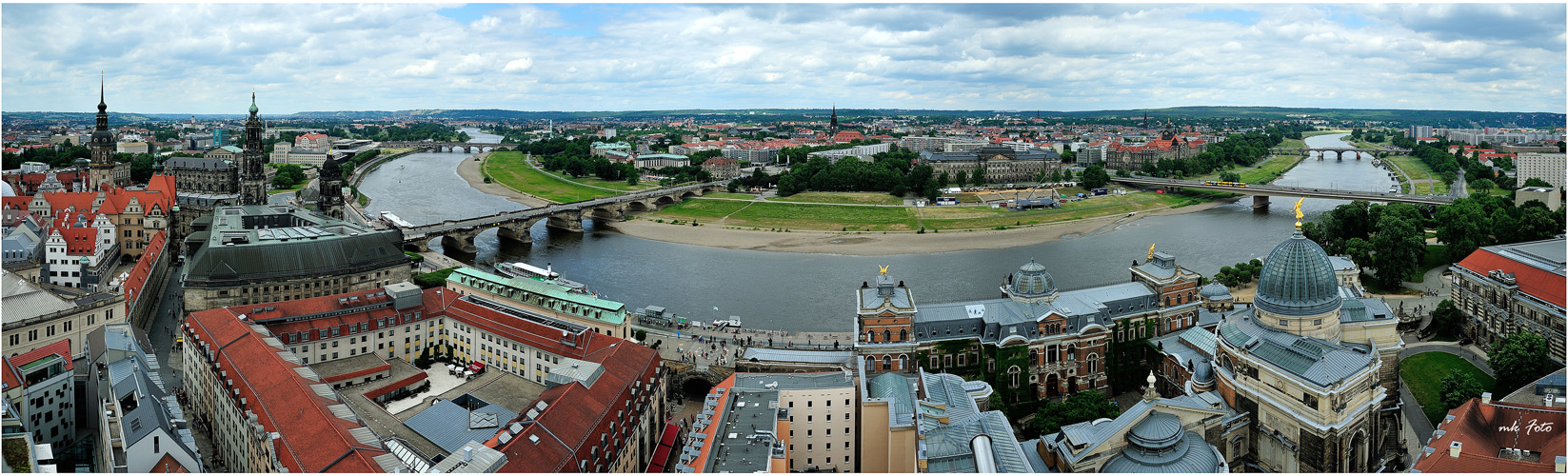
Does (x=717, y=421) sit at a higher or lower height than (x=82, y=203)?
lower

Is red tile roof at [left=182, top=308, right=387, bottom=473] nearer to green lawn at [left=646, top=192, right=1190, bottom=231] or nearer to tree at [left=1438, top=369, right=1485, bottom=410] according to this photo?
tree at [left=1438, top=369, right=1485, bottom=410]

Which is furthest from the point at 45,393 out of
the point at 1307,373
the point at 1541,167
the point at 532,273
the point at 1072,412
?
the point at 1541,167

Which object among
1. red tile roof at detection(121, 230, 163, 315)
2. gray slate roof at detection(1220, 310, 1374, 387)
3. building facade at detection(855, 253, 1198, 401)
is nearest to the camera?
gray slate roof at detection(1220, 310, 1374, 387)

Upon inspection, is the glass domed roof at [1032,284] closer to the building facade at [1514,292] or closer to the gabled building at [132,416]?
the building facade at [1514,292]

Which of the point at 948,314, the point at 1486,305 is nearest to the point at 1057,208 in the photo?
the point at 1486,305

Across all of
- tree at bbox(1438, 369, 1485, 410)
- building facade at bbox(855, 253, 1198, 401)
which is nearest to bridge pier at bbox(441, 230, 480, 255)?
building facade at bbox(855, 253, 1198, 401)

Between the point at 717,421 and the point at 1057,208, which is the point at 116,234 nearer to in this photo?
the point at 717,421
